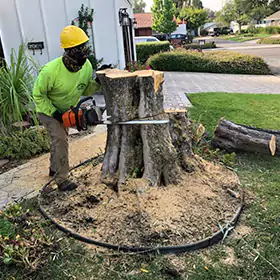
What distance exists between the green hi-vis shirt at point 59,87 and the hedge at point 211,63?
38.0ft

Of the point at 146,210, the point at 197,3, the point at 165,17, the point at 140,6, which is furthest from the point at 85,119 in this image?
the point at 140,6

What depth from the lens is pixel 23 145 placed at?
4578mm

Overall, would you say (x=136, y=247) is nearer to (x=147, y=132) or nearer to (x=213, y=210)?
(x=213, y=210)

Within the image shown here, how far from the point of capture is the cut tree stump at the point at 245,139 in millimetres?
4094

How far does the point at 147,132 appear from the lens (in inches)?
112

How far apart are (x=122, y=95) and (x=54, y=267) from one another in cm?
160

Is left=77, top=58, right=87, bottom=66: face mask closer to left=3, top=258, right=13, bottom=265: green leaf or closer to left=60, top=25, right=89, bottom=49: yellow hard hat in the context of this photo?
left=60, top=25, right=89, bottom=49: yellow hard hat

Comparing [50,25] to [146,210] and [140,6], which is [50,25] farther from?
[140,6]

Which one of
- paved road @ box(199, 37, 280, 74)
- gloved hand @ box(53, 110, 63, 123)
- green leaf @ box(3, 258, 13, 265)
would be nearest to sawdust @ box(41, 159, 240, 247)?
green leaf @ box(3, 258, 13, 265)

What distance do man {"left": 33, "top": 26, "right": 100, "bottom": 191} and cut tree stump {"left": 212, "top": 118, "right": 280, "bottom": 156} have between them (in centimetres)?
210

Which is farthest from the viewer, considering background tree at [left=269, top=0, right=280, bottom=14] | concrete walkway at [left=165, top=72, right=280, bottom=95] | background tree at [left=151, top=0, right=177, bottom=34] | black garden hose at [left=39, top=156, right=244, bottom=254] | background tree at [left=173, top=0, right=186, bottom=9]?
background tree at [left=173, top=0, right=186, bottom=9]

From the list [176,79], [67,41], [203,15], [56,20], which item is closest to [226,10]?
[203,15]

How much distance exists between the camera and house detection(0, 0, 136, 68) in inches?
298

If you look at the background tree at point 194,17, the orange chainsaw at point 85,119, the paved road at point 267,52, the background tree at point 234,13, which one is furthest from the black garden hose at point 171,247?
the background tree at point 234,13
